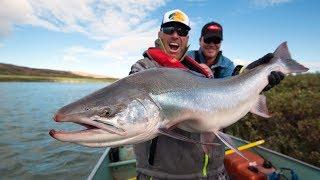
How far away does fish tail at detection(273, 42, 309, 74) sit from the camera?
4.64m

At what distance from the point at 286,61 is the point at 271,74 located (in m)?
0.43

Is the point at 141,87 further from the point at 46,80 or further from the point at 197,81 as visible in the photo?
the point at 46,80

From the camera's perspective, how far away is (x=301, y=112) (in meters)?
9.92

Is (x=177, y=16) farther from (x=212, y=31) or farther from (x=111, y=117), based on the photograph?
(x=212, y=31)

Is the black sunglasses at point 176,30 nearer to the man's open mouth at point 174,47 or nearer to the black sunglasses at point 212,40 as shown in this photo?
the man's open mouth at point 174,47

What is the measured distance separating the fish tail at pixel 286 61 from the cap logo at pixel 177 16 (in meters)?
1.27

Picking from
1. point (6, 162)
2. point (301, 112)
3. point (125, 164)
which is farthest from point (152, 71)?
point (6, 162)

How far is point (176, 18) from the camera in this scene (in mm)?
4340

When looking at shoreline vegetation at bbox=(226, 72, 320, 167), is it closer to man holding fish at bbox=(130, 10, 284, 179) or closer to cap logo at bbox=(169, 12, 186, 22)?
man holding fish at bbox=(130, 10, 284, 179)

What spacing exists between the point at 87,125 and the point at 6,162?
16.4m

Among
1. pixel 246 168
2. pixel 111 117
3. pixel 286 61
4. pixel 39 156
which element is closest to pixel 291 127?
pixel 246 168

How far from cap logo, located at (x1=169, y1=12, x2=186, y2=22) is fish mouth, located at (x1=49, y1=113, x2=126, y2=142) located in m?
2.00

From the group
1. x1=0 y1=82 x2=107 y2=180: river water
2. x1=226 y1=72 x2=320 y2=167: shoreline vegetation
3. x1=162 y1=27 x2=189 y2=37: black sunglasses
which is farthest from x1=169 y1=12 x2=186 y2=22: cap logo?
x1=0 y1=82 x2=107 y2=180: river water

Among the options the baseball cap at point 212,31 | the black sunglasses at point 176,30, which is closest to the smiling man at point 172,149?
the black sunglasses at point 176,30
